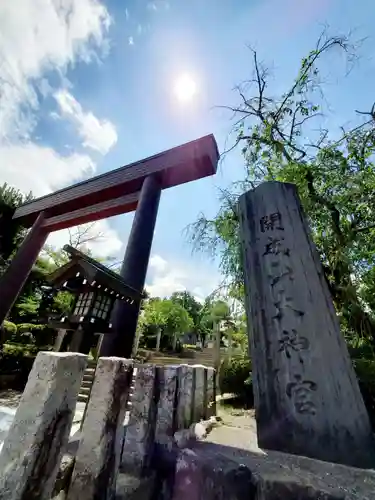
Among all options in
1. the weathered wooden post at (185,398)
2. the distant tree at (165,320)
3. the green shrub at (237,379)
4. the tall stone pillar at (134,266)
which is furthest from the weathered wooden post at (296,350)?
the distant tree at (165,320)

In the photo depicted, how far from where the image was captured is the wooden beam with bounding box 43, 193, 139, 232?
4.57 m

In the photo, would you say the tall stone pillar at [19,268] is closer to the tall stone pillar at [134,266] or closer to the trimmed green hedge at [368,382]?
the tall stone pillar at [134,266]

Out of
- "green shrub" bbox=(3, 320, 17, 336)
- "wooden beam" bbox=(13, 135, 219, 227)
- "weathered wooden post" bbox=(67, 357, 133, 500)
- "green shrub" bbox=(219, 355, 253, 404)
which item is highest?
"wooden beam" bbox=(13, 135, 219, 227)

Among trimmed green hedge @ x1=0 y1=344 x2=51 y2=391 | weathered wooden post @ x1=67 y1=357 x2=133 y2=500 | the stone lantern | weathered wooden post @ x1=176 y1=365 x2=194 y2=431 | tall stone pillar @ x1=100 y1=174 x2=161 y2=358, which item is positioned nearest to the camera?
weathered wooden post @ x1=67 y1=357 x2=133 y2=500

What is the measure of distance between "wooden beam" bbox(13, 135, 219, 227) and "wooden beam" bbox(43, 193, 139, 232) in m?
0.14

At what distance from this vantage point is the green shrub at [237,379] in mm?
6895

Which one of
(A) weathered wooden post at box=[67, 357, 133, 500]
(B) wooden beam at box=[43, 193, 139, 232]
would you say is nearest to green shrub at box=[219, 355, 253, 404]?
(B) wooden beam at box=[43, 193, 139, 232]

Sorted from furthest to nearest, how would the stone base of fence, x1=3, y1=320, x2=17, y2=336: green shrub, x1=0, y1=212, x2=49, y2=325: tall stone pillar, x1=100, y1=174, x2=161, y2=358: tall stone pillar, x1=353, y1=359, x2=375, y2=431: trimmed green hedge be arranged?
x1=3, y1=320, x2=17, y2=336: green shrub → x1=353, y1=359, x2=375, y2=431: trimmed green hedge → x1=0, y1=212, x2=49, y2=325: tall stone pillar → x1=100, y1=174, x2=161, y2=358: tall stone pillar → the stone base of fence

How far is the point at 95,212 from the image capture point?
16.4 ft

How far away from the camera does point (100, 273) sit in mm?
2637

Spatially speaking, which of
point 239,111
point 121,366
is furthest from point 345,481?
point 239,111

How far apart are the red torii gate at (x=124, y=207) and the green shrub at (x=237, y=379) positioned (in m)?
5.41

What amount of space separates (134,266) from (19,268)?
3.40 metres

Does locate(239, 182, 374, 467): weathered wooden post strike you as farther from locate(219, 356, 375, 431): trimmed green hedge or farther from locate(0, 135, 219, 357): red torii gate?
locate(219, 356, 375, 431): trimmed green hedge
